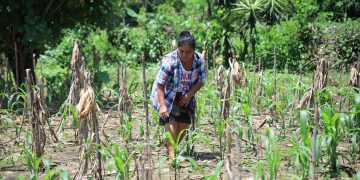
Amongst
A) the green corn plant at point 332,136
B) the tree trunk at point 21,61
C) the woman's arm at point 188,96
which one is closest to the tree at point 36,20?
the tree trunk at point 21,61

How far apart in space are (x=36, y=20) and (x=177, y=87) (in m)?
3.59

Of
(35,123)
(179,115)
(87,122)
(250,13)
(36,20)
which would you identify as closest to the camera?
(87,122)

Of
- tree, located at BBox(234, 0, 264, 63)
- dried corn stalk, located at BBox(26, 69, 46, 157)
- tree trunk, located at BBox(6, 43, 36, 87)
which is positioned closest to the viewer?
dried corn stalk, located at BBox(26, 69, 46, 157)

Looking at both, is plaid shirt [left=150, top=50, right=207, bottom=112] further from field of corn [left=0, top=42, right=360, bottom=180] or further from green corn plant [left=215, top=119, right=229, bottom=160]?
green corn plant [left=215, top=119, right=229, bottom=160]

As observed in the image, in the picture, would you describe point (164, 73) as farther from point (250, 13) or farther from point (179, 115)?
point (250, 13)

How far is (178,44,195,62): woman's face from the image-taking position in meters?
4.18

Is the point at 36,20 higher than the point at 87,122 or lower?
higher

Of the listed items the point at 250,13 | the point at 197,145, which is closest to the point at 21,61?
the point at 197,145

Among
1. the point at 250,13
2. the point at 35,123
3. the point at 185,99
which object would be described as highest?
the point at 250,13

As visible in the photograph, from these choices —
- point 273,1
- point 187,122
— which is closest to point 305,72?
point 273,1

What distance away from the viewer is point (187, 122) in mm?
4590

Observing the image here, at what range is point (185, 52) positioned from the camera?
166 inches

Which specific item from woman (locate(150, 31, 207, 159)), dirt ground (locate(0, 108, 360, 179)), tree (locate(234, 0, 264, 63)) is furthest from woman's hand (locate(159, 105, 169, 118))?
tree (locate(234, 0, 264, 63))

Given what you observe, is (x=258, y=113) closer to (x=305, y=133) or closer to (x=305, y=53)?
(x=305, y=133)
